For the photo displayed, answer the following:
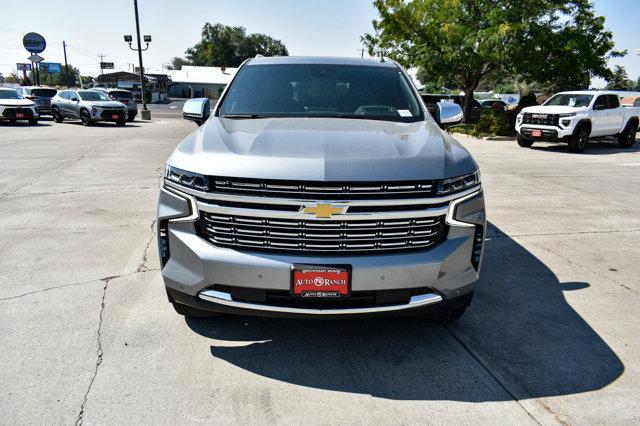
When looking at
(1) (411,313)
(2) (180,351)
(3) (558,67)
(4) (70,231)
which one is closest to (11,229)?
(4) (70,231)

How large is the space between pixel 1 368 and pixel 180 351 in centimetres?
105

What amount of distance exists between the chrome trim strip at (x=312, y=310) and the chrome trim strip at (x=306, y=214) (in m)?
0.48

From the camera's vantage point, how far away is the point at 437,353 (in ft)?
10.5

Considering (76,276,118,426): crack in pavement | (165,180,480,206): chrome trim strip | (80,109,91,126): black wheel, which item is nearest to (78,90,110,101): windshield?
(80,109,91,126): black wheel

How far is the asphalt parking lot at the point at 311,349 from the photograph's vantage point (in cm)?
264

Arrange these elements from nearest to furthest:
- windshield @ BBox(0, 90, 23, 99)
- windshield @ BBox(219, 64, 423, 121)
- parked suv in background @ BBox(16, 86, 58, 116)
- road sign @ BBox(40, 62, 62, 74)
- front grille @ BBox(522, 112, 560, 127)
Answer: windshield @ BBox(219, 64, 423, 121) → front grille @ BBox(522, 112, 560, 127) → windshield @ BBox(0, 90, 23, 99) → parked suv in background @ BBox(16, 86, 58, 116) → road sign @ BBox(40, 62, 62, 74)

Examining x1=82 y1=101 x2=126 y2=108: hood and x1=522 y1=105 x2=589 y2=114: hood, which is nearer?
x1=522 y1=105 x2=589 y2=114: hood

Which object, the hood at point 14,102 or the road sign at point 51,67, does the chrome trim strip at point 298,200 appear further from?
the road sign at point 51,67

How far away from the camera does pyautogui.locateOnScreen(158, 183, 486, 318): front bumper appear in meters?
2.68

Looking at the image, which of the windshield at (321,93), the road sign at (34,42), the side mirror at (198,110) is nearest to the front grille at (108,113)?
the side mirror at (198,110)

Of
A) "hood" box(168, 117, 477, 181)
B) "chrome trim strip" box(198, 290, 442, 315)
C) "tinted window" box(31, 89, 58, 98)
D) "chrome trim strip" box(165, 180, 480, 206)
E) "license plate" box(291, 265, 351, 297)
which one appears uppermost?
"tinted window" box(31, 89, 58, 98)

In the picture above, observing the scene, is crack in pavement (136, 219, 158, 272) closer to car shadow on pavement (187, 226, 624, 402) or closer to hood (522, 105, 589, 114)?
car shadow on pavement (187, 226, 624, 402)

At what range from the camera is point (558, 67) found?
1947 centimetres

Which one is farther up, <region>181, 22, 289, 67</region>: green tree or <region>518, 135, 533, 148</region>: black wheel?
<region>181, 22, 289, 67</region>: green tree
